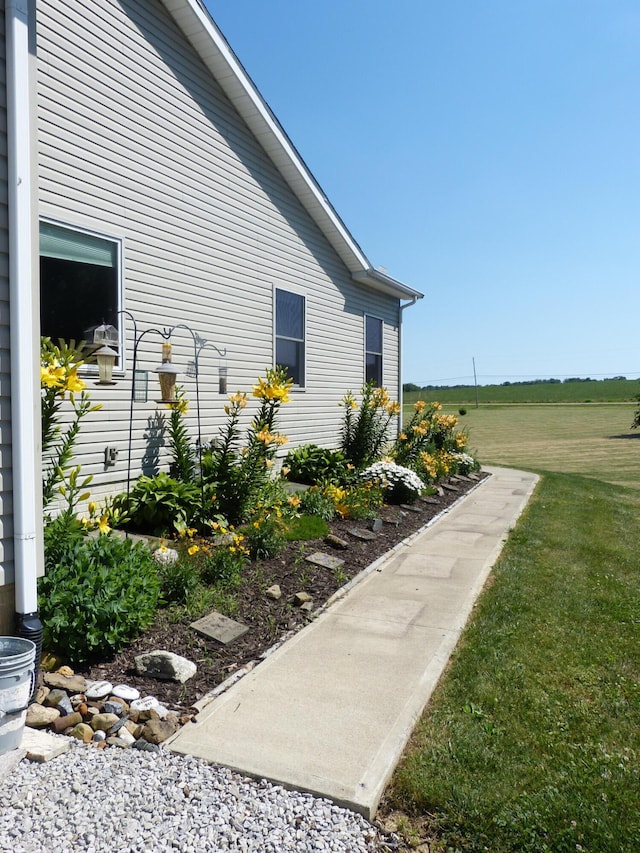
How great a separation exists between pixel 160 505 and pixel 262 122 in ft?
17.2

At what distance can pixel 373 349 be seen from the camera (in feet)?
41.0

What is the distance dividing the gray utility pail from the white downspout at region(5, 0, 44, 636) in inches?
22.3

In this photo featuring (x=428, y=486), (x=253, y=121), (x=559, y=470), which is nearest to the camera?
(x=253, y=121)

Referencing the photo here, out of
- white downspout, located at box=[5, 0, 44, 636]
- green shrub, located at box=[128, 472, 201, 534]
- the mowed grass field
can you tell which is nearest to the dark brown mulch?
white downspout, located at box=[5, 0, 44, 636]

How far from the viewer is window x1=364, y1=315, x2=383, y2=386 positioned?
12.2m

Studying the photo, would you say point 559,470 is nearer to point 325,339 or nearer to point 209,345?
point 325,339

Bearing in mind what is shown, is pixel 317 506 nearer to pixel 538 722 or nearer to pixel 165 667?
pixel 165 667

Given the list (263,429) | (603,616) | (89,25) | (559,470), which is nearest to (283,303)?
(263,429)

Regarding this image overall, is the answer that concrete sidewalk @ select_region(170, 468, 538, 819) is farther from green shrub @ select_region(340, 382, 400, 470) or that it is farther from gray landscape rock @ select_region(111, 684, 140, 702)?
green shrub @ select_region(340, 382, 400, 470)

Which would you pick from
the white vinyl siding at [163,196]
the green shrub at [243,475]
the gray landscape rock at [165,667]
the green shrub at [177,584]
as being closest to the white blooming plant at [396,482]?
the white vinyl siding at [163,196]

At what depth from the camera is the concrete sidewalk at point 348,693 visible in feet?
8.94

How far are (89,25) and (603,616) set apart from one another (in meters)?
6.82

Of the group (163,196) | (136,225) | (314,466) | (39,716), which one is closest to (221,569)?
(39,716)

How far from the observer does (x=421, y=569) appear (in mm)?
5992
